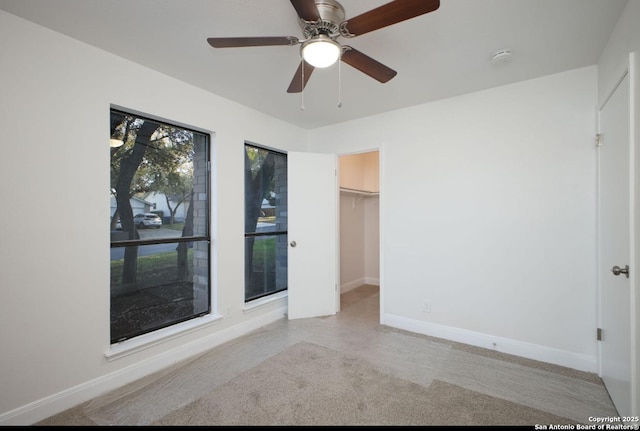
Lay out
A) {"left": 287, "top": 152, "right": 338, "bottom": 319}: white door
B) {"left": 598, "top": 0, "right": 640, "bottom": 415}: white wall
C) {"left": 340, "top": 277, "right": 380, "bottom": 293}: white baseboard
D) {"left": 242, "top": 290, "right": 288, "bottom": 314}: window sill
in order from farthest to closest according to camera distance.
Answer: {"left": 340, "top": 277, "right": 380, "bottom": 293}: white baseboard < {"left": 287, "top": 152, "right": 338, "bottom": 319}: white door < {"left": 242, "top": 290, "right": 288, "bottom": 314}: window sill < {"left": 598, "top": 0, "right": 640, "bottom": 415}: white wall

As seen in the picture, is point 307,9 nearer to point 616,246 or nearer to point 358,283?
point 616,246

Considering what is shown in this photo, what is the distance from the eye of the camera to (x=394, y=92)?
9.50 ft

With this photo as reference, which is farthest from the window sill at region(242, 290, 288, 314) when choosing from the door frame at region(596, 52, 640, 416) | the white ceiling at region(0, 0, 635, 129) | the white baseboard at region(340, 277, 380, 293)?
the door frame at region(596, 52, 640, 416)

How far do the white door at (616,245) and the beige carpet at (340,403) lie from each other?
0.51 m

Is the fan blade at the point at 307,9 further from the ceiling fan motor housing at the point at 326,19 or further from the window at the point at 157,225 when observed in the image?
the window at the point at 157,225

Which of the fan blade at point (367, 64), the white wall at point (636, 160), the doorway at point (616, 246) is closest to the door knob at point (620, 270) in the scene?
the doorway at point (616, 246)

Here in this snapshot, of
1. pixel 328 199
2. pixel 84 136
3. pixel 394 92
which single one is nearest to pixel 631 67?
pixel 394 92

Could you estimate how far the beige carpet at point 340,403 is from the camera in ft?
5.95

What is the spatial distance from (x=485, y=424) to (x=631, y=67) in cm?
219

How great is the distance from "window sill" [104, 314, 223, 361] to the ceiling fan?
225 cm

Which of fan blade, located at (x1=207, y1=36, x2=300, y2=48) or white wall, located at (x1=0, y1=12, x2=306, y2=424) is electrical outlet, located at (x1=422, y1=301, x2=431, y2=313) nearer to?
white wall, located at (x1=0, y1=12, x2=306, y2=424)

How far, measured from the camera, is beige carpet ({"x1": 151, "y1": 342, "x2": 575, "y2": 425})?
71.4 inches

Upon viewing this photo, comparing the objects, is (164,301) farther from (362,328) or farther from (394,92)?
(394,92)

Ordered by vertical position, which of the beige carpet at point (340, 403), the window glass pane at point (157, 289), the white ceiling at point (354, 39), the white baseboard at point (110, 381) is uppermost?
the white ceiling at point (354, 39)
